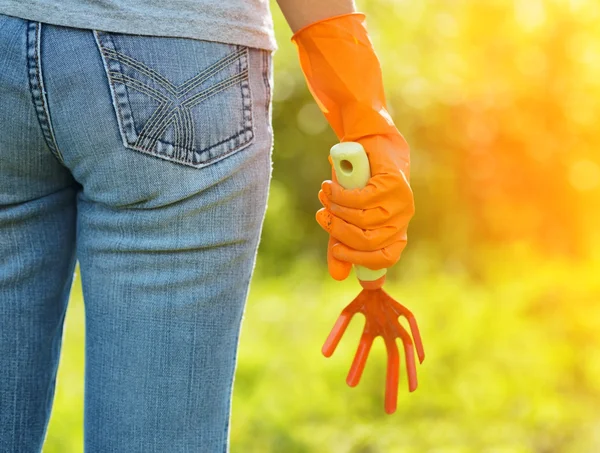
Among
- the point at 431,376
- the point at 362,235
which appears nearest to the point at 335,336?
the point at 362,235

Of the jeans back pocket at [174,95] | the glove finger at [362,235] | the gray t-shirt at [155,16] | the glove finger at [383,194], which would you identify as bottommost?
the glove finger at [362,235]

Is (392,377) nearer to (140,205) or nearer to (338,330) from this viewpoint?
(338,330)

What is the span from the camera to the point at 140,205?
1.02 metres

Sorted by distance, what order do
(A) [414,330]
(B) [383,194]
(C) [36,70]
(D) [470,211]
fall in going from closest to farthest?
(C) [36,70], (B) [383,194], (A) [414,330], (D) [470,211]

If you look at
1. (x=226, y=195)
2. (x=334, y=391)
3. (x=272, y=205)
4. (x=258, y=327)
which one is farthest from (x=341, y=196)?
(x=272, y=205)

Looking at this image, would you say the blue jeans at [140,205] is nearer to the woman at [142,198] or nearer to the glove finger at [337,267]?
the woman at [142,198]

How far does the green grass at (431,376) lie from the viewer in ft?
8.82

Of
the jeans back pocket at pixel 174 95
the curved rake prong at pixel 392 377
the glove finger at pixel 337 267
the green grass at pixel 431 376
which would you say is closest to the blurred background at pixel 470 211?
the green grass at pixel 431 376

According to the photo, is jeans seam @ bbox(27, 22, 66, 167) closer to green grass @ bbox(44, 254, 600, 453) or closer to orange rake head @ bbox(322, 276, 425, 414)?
orange rake head @ bbox(322, 276, 425, 414)

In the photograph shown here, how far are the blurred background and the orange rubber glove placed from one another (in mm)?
1909

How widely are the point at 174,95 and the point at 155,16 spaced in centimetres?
10

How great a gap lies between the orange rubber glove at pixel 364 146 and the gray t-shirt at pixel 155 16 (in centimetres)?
17

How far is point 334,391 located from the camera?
301 centimetres

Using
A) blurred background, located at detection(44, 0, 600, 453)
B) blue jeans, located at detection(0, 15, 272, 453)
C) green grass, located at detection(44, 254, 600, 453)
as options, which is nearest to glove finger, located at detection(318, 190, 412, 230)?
blue jeans, located at detection(0, 15, 272, 453)
